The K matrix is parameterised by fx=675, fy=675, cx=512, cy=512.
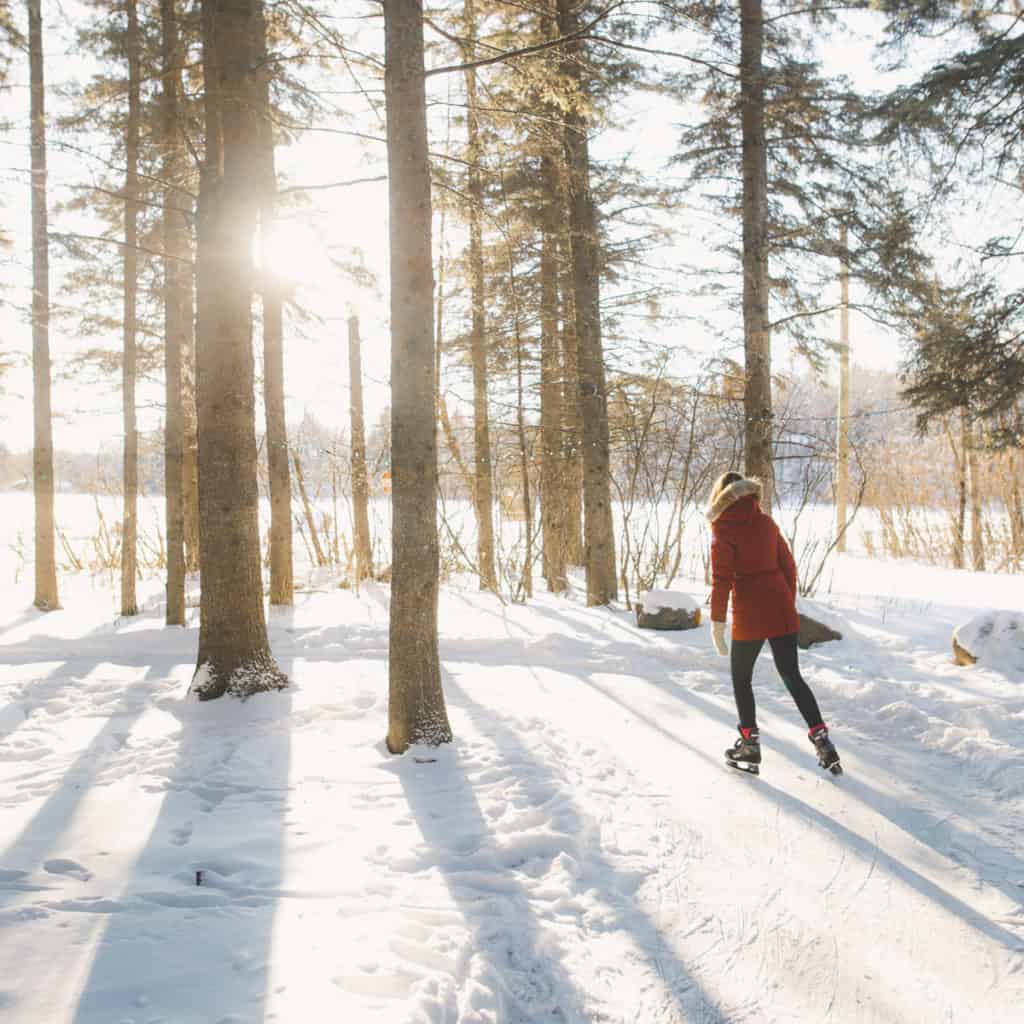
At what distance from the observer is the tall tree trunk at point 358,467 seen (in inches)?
493

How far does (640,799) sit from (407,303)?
10.9ft

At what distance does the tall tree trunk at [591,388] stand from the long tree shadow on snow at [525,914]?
5.93 metres

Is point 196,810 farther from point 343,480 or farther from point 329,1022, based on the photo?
point 343,480

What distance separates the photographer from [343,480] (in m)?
12.7

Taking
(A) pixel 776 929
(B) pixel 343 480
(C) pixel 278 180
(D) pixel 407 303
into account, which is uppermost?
(C) pixel 278 180

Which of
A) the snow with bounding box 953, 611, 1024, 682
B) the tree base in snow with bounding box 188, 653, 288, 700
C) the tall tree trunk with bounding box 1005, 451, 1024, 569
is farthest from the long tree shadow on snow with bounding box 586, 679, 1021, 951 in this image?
the tall tree trunk with bounding box 1005, 451, 1024, 569

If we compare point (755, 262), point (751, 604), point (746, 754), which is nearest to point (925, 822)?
point (746, 754)

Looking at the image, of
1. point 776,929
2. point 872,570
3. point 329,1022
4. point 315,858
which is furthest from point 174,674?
point 872,570

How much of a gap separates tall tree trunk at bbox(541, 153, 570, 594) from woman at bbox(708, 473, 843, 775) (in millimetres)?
5929

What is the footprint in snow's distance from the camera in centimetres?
290

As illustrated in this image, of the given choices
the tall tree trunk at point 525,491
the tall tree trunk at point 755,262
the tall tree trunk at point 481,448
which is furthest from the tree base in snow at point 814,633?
the tall tree trunk at point 481,448

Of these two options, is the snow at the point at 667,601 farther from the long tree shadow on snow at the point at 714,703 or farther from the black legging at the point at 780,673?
the black legging at the point at 780,673

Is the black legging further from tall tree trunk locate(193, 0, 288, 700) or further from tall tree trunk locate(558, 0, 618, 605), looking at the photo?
tall tree trunk locate(558, 0, 618, 605)

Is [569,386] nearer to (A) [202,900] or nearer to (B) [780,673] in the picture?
(B) [780,673]
